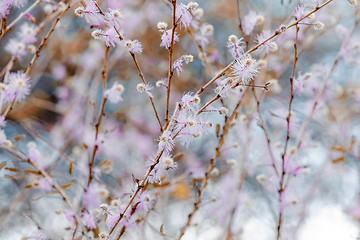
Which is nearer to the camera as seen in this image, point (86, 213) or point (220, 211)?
point (86, 213)

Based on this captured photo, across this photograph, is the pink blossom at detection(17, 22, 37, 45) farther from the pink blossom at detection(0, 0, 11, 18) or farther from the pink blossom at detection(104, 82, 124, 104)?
the pink blossom at detection(104, 82, 124, 104)

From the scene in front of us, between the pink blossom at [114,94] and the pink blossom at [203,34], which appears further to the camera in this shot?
the pink blossom at [203,34]

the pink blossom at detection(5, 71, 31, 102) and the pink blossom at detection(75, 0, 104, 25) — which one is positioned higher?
the pink blossom at detection(75, 0, 104, 25)

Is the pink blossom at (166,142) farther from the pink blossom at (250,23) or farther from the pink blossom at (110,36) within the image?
the pink blossom at (250,23)

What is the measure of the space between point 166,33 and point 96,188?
0.63m

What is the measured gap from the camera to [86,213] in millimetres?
1100

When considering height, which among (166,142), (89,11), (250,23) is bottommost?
(166,142)

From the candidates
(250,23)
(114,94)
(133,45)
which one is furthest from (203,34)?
(133,45)

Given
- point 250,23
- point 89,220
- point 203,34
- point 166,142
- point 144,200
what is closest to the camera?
point 166,142

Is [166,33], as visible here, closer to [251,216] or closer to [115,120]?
[251,216]

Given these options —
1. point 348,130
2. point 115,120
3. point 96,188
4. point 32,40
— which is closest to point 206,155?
point 115,120

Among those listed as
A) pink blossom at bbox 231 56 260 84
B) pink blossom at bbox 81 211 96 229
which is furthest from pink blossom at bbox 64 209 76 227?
pink blossom at bbox 231 56 260 84

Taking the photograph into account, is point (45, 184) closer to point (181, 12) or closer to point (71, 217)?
point (71, 217)

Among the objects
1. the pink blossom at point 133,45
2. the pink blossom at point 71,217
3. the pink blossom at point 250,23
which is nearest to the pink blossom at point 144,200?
the pink blossom at point 71,217
